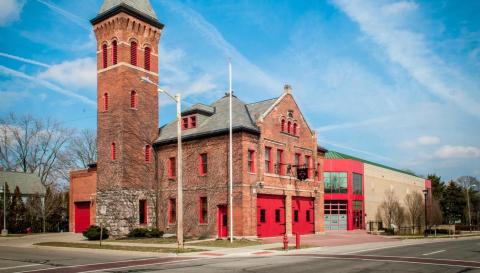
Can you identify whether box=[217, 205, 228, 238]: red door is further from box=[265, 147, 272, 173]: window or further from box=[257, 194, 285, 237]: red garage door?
box=[265, 147, 272, 173]: window

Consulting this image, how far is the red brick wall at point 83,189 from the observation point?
1762 inches

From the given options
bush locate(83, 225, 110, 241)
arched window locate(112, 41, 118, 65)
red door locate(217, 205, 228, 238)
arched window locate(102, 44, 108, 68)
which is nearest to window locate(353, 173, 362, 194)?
red door locate(217, 205, 228, 238)

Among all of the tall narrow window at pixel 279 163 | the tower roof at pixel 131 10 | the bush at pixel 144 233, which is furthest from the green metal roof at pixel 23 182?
the tall narrow window at pixel 279 163

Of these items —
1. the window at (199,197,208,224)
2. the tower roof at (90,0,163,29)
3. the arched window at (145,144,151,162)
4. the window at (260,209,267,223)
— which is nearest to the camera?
the window at (260,209,267,223)

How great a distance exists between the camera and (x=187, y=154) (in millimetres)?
39406

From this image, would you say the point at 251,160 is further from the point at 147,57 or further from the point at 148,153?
the point at 147,57

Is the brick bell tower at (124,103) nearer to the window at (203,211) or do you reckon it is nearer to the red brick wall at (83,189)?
the red brick wall at (83,189)

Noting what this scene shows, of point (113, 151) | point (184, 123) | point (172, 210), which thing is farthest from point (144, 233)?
point (184, 123)

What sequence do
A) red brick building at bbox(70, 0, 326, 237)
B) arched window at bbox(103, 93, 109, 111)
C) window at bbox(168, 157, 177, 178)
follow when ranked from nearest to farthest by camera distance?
1. red brick building at bbox(70, 0, 326, 237)
2. window at bbox(168, 157, 177, 178)
3. arched window at bbox(103, 93, 109, 111)

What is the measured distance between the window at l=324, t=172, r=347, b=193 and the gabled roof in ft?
67.7

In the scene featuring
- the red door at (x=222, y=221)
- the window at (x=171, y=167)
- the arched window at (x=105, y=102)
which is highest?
the arched window at (x=105, y=102)

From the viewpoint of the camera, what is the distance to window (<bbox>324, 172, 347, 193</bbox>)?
57.9 metres

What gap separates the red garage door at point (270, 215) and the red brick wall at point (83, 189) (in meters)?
16.8

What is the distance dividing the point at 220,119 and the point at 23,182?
4555 cm
